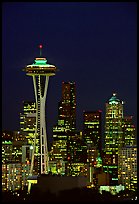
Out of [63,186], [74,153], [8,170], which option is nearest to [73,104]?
[74,153]

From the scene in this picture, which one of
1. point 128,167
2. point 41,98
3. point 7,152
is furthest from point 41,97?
point 128,167

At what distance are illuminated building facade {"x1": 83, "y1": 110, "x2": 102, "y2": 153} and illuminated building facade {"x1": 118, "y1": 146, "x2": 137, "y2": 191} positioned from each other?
85 centimetres

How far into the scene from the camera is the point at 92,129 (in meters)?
15.3

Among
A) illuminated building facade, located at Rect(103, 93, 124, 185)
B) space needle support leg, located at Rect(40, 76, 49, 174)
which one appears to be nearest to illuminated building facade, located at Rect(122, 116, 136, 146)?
illuminated building facade, located at Rect(103, 93, 124, 185)

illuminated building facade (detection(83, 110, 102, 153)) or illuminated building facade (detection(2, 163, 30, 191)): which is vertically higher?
illuminated building facade (detection(83, 110, 102, 153))

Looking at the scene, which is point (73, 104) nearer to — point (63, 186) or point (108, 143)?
point (108, 143)

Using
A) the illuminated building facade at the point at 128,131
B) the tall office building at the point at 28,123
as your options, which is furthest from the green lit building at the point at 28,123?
the illuminated building facade at the point at 128,131

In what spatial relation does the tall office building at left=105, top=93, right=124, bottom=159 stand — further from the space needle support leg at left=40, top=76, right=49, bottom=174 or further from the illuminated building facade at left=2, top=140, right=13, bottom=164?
the illuminated building facade at left=2, top=140, right=13, bottom=164

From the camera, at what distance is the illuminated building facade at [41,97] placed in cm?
1436

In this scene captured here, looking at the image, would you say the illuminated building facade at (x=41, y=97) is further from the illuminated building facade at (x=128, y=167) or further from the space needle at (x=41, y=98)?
the illuminated building facade at (x=128, y=167)

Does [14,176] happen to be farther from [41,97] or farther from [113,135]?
[113,135]

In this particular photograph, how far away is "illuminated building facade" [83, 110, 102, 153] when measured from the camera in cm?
1498

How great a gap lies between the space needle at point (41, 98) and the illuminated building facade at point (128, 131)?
213 centimetres

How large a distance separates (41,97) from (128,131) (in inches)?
99.0
